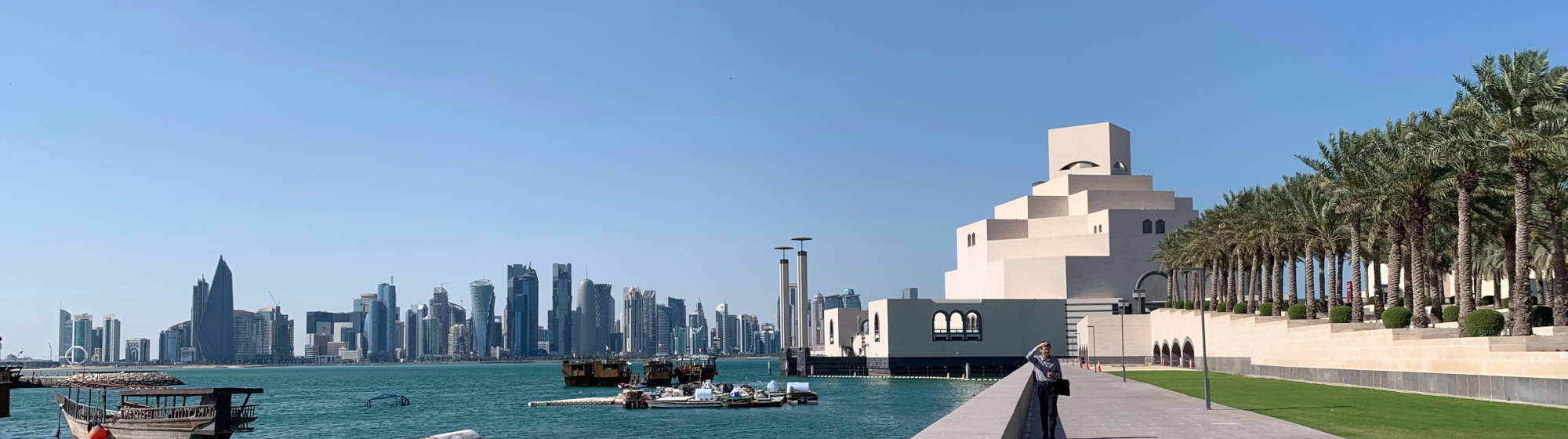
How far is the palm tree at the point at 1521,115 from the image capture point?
36.9 m

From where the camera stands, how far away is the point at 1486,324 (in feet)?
132

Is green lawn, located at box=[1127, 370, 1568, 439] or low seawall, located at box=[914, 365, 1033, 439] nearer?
low seawall, located at box=[914, 365, 1033, 439]

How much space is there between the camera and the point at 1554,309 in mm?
41500

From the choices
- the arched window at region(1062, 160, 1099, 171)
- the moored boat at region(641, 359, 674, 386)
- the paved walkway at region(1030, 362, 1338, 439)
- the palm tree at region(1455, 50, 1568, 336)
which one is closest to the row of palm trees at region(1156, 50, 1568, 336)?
the palm tree at region(1455, 50, 1568, 336)

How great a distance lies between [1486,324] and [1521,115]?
687cm

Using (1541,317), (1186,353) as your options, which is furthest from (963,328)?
(1541,317)

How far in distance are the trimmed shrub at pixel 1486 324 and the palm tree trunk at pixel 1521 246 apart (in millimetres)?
665

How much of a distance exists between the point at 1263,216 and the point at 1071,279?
48452 millimetres

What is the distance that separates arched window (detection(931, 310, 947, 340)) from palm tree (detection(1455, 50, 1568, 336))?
83.7m

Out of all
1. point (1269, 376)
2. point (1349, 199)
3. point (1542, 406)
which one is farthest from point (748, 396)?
point (1542, 406)

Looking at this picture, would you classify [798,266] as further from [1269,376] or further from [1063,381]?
[1063,381]

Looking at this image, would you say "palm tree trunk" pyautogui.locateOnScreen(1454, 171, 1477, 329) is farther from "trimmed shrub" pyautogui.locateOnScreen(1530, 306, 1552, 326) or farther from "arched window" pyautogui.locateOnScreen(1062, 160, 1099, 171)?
"arched window" pyautogui.locateOnScreen(1062, 160, 1099, 171)

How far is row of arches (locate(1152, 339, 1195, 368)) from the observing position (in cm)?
9462

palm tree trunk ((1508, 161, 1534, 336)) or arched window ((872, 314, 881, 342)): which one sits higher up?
palm tree trunk ((1508, 161, 1534, 336))
